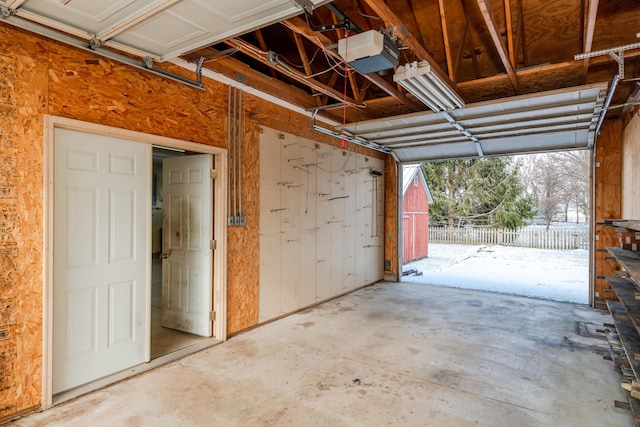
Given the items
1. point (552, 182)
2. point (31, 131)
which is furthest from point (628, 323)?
point (552, 182)

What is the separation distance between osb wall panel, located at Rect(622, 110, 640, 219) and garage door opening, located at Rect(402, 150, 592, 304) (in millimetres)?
2024

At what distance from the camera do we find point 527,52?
14.5 feet

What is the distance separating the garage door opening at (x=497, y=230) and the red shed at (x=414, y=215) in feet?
0.12

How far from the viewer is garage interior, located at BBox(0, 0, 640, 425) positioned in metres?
2.52

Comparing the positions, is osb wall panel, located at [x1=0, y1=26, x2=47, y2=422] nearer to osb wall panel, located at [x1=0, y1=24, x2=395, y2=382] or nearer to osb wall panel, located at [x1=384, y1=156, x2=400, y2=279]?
osb wall panel, located at [x1=0, y1=24, x2=395, y2=382]

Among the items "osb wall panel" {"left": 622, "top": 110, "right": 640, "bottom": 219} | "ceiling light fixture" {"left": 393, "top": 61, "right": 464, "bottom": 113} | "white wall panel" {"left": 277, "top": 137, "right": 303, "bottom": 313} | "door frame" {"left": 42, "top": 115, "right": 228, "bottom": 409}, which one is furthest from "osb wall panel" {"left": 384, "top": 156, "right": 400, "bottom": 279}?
"door frame" {"left": 42, "top": 115, "right": 228, "bottom": 409}

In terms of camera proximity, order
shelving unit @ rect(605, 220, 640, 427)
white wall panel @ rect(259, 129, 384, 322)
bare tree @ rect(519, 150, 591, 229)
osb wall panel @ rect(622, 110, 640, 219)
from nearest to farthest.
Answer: shelving unit @ rect(605, 220, 640, 427) < osb wall panel @ rect(622, 110, 640, 219) < white wall panel @ rect(259, 129, 384, 322) < bare tree @ rect(519, 150, 591, 229)

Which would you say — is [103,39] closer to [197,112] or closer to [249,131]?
[197,112]

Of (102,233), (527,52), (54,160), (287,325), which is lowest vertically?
(287,325)

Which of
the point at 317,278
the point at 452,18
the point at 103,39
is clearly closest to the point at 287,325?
the point at 317,278

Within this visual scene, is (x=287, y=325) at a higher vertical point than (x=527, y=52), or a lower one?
lower

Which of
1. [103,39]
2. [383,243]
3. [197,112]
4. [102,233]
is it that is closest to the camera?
[103,39]

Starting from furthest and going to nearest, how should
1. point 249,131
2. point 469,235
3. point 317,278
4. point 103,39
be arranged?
point 469,235 < point 317,278 < point 249,131 < point 103,39

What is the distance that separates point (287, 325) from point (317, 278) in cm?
122
